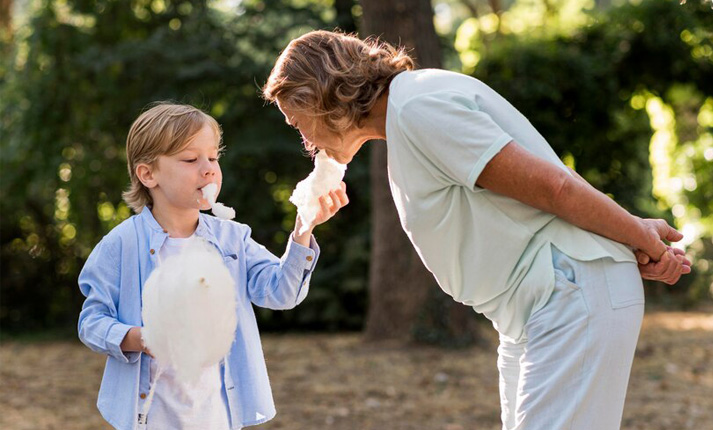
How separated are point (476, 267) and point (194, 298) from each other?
729 mm

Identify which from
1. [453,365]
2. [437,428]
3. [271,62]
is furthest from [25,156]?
[437,428]

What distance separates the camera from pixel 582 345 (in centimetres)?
222

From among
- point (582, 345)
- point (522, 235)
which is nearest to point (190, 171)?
point (522, 235)

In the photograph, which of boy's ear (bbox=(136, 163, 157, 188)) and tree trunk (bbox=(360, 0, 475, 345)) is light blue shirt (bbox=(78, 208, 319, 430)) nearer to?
boy's ear (bbox=(136, 163, 157, 188))

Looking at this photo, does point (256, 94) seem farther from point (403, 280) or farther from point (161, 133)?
point (161, 133)

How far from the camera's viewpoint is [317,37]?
8.07 feet

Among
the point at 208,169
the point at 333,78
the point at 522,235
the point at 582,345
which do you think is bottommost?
the point at 582,345

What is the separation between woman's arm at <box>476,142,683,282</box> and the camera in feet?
7.11

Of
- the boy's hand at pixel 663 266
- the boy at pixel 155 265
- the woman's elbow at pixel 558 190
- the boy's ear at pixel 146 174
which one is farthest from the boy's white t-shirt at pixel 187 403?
the boy's hand at pixel 663 266

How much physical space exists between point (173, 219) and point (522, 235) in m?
1.04

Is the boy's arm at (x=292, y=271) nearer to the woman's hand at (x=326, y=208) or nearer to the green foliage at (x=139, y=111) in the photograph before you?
the woman's hand at (x=326, y=208)

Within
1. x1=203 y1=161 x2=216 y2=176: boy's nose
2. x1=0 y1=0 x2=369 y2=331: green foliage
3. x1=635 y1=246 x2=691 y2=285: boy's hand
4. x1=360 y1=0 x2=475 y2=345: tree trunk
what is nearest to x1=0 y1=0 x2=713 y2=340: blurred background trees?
x1=0 y1=0 x2=369 y2=331: green foliage

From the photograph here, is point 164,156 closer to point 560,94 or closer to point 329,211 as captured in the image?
point 329,211

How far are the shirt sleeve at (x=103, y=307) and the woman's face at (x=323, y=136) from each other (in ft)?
2.09
